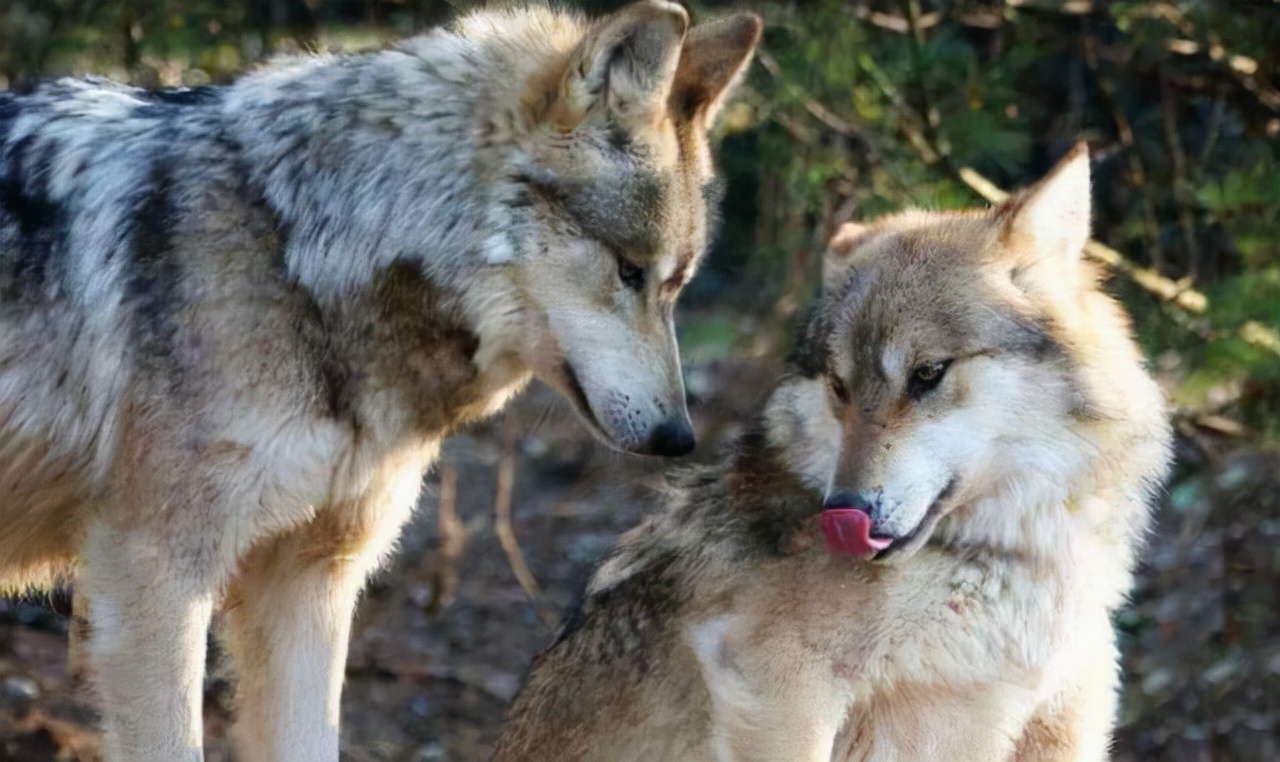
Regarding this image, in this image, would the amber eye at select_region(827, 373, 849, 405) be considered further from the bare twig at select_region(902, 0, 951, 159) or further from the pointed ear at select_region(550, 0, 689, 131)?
the bare twig at select_region(902, 0, 951, 159)

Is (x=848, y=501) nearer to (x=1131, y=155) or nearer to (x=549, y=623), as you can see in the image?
(x=549, y=623)

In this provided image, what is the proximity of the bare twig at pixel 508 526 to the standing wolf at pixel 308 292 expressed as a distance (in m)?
3.28

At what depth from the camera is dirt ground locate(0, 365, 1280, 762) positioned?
6.74 m

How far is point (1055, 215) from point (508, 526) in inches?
164

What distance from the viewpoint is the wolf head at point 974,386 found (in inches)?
148

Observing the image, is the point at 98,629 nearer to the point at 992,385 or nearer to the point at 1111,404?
the point at 992,385

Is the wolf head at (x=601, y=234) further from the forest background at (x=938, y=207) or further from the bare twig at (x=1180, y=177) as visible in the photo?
the bare twig at (x=1180, y=177)

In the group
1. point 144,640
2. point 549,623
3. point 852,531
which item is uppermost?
point 852,531

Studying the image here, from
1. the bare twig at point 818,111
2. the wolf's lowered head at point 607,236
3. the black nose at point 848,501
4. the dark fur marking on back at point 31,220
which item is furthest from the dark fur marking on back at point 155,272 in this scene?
the bare twig at point 818,111

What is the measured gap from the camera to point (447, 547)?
7.75 m

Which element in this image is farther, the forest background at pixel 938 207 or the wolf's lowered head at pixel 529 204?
the forest background at pixel 938 207

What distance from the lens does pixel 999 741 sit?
13.0 ft

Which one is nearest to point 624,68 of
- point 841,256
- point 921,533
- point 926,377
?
point 841,256

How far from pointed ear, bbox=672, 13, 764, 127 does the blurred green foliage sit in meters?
2.20
